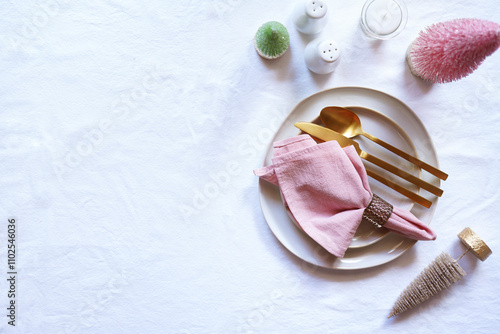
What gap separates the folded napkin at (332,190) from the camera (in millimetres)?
466

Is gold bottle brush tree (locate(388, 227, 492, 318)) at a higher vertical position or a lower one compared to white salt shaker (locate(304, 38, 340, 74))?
lower

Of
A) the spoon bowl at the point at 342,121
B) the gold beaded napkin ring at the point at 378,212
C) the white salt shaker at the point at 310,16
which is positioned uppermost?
the white salt shaker at the point at 310,16

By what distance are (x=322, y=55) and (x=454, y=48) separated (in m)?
0.15

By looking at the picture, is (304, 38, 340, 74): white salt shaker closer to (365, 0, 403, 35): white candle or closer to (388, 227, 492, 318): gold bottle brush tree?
(365, 0, 403, 35): white candle

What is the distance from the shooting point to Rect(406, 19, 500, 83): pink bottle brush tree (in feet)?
1.35

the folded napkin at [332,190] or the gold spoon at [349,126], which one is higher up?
the gold spoon at [349,126]

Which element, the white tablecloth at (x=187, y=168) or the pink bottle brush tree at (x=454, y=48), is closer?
the pink bottle brush tree at (x=454, y=48)

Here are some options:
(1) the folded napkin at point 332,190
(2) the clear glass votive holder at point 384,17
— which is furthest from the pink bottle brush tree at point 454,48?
(1) the folded napkin at point 332,190

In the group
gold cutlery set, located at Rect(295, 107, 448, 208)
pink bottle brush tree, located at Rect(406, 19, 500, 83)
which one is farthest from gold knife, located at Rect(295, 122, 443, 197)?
pink bottle brush tree, located at Rect(406, 19, 500, 83)

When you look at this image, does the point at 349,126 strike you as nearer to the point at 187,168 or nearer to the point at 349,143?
the point at 349,143

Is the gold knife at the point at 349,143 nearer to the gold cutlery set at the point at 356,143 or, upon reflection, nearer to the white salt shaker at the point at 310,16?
the gold cutlery set at the point at 356,143

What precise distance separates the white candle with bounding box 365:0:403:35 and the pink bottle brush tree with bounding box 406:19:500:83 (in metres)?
0.04

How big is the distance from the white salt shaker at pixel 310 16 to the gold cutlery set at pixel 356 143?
0.12 m

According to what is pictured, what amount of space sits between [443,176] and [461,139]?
0.27ft
